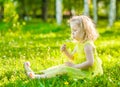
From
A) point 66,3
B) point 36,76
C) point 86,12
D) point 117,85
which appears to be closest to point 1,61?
point 36,76

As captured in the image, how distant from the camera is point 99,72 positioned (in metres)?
8.12

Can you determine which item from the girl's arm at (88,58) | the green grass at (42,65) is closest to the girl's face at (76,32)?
the girl's arm at (88,58)

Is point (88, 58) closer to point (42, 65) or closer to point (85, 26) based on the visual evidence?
point (85, 26)

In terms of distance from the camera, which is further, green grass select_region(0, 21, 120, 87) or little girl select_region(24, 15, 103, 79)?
little girl select_region(24, 15, 103, 79)

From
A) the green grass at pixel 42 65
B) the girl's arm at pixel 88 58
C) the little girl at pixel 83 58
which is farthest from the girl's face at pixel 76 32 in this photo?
the green grass at pixel 42 65

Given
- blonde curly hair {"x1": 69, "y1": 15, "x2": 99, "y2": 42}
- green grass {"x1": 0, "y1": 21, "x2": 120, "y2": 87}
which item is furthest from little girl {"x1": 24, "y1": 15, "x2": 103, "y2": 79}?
green grass {"x1": 0, "y1": 21, "x2": 120, "y2": 87}

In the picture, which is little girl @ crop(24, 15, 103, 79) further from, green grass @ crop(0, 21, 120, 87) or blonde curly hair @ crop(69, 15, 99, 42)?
green grass @ crop(0, 21, 120, 87)

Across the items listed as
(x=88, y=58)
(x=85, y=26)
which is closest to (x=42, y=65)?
(x=88, y=58)

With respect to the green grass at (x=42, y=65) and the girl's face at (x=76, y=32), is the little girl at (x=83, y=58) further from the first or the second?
the green grass at (x=42, y=65)

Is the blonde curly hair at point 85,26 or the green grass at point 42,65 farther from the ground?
the blonde curly hair at point 85,26

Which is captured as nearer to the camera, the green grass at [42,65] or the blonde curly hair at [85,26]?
the green grass at [42,65]

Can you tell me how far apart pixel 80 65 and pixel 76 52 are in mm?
408

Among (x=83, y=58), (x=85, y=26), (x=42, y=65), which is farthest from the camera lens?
(x=42, y=65)

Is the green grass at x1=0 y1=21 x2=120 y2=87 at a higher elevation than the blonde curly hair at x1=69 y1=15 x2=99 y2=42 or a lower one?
lower
